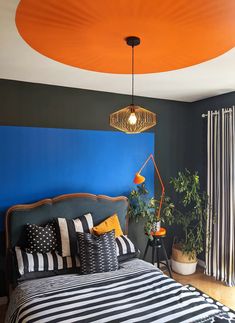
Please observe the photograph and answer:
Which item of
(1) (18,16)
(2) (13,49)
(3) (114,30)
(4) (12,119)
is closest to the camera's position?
(1) (18,16)

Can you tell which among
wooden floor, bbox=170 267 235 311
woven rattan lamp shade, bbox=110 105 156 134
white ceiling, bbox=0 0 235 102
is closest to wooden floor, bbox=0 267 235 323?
wooden floor, bbox=170 267 235 311

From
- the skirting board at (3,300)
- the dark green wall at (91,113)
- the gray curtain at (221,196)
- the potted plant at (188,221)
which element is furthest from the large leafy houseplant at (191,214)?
the skirting board at (3,300)

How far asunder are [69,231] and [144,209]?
104cm

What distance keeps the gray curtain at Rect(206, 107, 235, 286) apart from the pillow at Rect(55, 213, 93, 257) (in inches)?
68.5

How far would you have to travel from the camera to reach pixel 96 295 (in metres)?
2.25

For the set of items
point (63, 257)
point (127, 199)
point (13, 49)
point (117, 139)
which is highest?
point (13, 49)

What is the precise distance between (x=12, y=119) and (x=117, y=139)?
4.30 ft

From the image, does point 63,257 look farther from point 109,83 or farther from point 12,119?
point 109,83

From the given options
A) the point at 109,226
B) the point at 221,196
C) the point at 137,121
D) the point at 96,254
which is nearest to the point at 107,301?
the point at 96,254

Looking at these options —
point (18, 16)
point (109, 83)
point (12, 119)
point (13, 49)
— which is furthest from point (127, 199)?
point (18, 16)

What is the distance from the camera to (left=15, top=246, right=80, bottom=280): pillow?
8.56 ft

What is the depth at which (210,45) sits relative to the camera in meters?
1.44

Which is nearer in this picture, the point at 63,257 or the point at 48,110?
the point at 63,257

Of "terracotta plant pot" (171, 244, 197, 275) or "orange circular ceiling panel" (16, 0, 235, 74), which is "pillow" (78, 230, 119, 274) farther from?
"orange circular ceiling panel" (16, 0, 235, 74)
